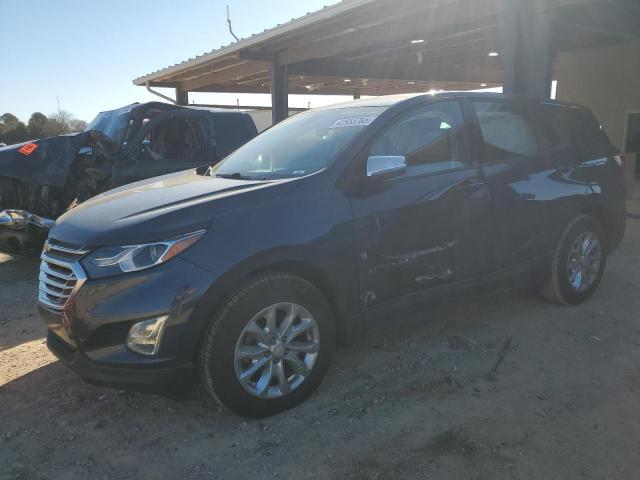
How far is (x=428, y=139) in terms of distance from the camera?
372 cm

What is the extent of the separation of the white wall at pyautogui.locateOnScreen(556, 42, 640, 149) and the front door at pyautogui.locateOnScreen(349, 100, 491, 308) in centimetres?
1240

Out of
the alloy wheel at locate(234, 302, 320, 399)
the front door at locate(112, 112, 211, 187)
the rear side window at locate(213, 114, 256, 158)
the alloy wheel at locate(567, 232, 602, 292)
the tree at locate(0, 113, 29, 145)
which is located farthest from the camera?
the tree at locate(0, 113, 29, 145)

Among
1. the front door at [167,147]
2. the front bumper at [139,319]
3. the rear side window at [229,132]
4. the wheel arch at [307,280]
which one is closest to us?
the front bumper at [139,319]

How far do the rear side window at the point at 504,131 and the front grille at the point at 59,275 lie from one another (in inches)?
111

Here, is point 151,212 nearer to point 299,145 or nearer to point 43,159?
point 299,145

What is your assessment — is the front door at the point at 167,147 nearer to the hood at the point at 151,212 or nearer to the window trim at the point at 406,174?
the hood at the point at 151,212

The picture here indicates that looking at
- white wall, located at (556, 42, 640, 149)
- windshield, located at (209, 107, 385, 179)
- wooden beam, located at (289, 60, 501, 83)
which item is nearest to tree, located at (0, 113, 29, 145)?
wooden beam, located at (289, 60, 501, 83)

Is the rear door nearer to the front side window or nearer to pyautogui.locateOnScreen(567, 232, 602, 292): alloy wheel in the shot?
the front side window

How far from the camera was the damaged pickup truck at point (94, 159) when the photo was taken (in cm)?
620

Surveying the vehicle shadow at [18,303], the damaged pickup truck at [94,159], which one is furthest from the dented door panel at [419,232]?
the damaged pickup truck at [94,159]

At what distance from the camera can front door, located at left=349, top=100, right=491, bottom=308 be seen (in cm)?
327

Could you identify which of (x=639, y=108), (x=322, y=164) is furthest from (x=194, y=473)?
(x=639, y=108)

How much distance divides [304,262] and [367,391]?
961 mm

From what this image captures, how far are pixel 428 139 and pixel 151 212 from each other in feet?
6.37
